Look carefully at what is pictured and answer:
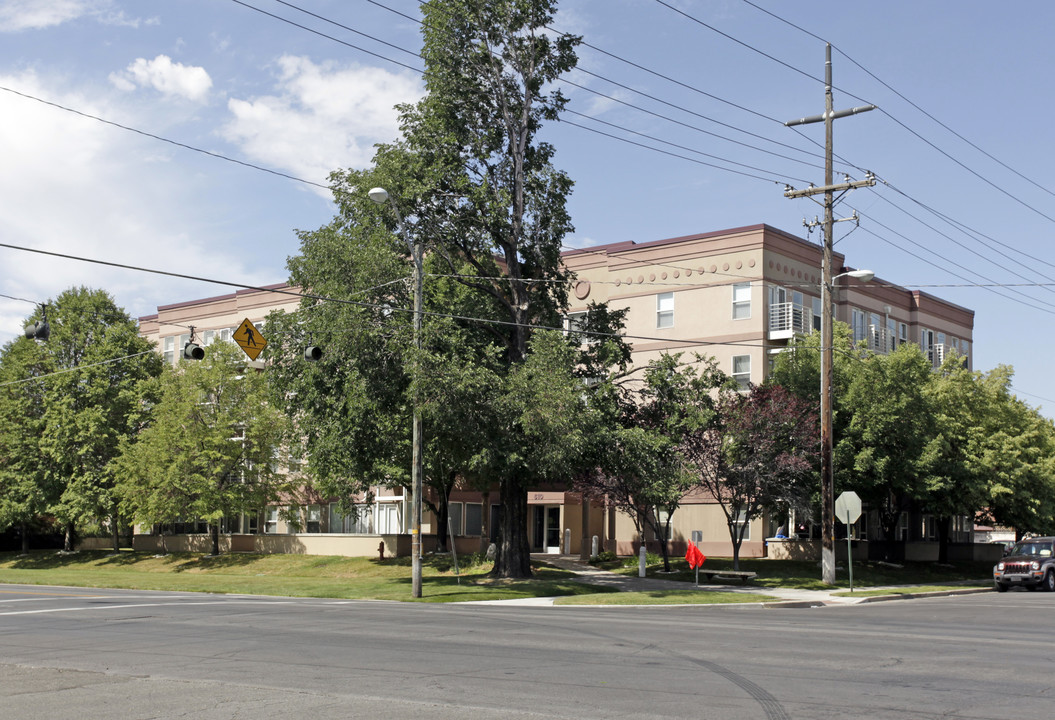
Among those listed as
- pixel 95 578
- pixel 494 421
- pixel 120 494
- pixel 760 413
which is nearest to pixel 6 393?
pixel 120 494

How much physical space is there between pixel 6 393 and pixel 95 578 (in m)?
21.3

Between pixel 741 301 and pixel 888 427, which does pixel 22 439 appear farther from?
pixel 888 427

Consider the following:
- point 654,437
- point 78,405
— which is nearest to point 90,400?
point 78,405

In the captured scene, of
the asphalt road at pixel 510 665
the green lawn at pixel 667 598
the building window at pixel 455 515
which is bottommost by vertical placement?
the green lawn at pixel 667 598

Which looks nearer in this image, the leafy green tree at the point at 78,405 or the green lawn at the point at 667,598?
the green lawn at the point at 667,598

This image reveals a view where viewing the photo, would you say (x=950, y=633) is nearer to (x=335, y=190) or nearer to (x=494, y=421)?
(x=494, y=421)

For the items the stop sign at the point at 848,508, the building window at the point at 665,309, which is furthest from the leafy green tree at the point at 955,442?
the building window at the point at 665,309

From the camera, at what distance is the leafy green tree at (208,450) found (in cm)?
4762

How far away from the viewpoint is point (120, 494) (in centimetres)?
5006

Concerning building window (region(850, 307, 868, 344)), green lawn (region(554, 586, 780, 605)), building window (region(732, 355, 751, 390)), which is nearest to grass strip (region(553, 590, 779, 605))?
green lawn (region(554, 586, 780, 605))

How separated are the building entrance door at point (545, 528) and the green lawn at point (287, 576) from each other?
25.7 feet

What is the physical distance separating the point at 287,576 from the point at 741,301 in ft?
77.0

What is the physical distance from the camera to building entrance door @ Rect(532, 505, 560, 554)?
49719 mm

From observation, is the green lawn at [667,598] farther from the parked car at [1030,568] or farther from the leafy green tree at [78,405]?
the leafy green tree at [78,405]
